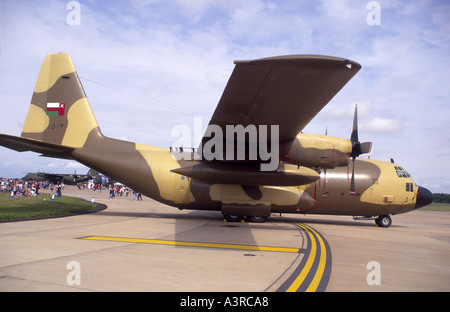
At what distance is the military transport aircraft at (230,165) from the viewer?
12.5 meters

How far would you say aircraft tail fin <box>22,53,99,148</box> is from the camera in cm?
1520

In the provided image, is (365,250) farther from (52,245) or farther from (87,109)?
(87,109)

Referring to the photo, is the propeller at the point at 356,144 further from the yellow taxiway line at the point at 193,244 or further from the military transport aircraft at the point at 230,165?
the yellow taxiway line at the point at 193,244

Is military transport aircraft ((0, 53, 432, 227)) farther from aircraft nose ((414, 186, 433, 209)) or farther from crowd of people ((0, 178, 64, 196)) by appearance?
crowd of people ((0, 178, 64, 196))

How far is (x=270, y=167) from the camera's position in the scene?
13.7 m

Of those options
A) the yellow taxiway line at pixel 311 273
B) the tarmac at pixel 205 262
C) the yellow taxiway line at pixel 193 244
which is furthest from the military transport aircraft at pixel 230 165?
the yellow taxiway line at pixel 311 273

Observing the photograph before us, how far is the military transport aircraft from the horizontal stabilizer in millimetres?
37

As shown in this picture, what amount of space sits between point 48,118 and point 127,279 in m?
12.7

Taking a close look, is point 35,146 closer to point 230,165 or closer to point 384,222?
point 230,165

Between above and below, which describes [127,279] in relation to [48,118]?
below

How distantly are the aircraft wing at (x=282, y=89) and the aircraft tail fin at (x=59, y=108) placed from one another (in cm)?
872

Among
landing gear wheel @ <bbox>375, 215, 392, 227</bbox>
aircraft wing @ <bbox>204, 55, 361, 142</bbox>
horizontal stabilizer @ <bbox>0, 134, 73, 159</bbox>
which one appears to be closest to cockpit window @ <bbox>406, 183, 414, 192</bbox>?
landing gear wheel @ <bbox>375, 215, 392, 227</bbox>

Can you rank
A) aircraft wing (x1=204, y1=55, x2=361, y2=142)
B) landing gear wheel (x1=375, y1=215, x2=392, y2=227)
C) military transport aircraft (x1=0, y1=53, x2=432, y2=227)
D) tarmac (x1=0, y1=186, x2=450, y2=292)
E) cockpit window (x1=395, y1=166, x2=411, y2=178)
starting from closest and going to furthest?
tarmac (x1=0, y1=186, x2=450, y2=292)
aircraft wing (x1=204, y1=55, x2=361, y2=142)
military transport aircraft (x1=0, y1=53, x2=432, y2=227)
cockpit window (x1=395, y1=166, x2=411, y2=178)
landing gear wheel (x1=375, y1=215, x2=392, y2=227)
